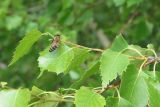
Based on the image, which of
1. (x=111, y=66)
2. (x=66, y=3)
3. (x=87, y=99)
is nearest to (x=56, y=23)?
(x=66, y=3)

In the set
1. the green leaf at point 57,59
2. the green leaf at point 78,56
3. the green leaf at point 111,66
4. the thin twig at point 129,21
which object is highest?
the thin twig at point 129,21

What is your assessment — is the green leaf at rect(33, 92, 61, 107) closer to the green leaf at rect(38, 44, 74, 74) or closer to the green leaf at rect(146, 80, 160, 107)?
the green leaf at rect(38, 44, 74, 74)

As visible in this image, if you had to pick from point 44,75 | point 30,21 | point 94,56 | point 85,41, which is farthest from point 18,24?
point 44,75

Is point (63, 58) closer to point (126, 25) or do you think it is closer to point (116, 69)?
point (116, 69)

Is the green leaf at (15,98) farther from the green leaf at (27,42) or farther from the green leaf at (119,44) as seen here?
the green leaf at (119,44)

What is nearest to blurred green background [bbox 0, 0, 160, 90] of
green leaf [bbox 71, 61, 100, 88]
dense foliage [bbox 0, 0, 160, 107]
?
dense foliage [bbox 0, 0, 160, 107]

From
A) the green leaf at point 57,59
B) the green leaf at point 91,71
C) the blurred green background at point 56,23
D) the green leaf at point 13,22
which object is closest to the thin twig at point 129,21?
the blurred green background at point 56,23
